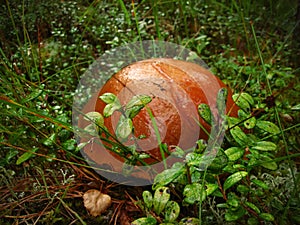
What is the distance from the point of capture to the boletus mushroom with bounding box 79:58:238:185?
1.62m

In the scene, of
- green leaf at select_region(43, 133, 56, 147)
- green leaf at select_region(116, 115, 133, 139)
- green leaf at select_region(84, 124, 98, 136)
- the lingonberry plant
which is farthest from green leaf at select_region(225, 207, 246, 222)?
green leaf at select_region(43, 133, 56, 147)

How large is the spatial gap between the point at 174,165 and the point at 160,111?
359 millimetres

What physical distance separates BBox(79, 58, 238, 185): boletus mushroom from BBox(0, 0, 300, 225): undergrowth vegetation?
13cm

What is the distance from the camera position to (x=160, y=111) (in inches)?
64.9

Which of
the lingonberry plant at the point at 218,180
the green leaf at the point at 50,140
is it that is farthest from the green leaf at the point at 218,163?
the green leaf at the point at 50,140

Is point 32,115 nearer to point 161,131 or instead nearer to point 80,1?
point 161,131

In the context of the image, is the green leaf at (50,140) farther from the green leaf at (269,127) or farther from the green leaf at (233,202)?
the green leaf at (269,127)

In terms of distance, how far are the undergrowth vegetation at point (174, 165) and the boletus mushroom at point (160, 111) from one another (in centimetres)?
13

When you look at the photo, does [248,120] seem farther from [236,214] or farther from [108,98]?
[108,98]

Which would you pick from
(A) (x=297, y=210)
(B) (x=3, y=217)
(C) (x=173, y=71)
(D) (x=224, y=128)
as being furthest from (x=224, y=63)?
(B) (x=3, y=217)

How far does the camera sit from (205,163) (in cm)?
125

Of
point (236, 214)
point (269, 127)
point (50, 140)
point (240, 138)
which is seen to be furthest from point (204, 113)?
point (50, 140)

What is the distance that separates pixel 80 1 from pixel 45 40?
1.89 feet

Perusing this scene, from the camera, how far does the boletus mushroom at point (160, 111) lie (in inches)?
63.8
